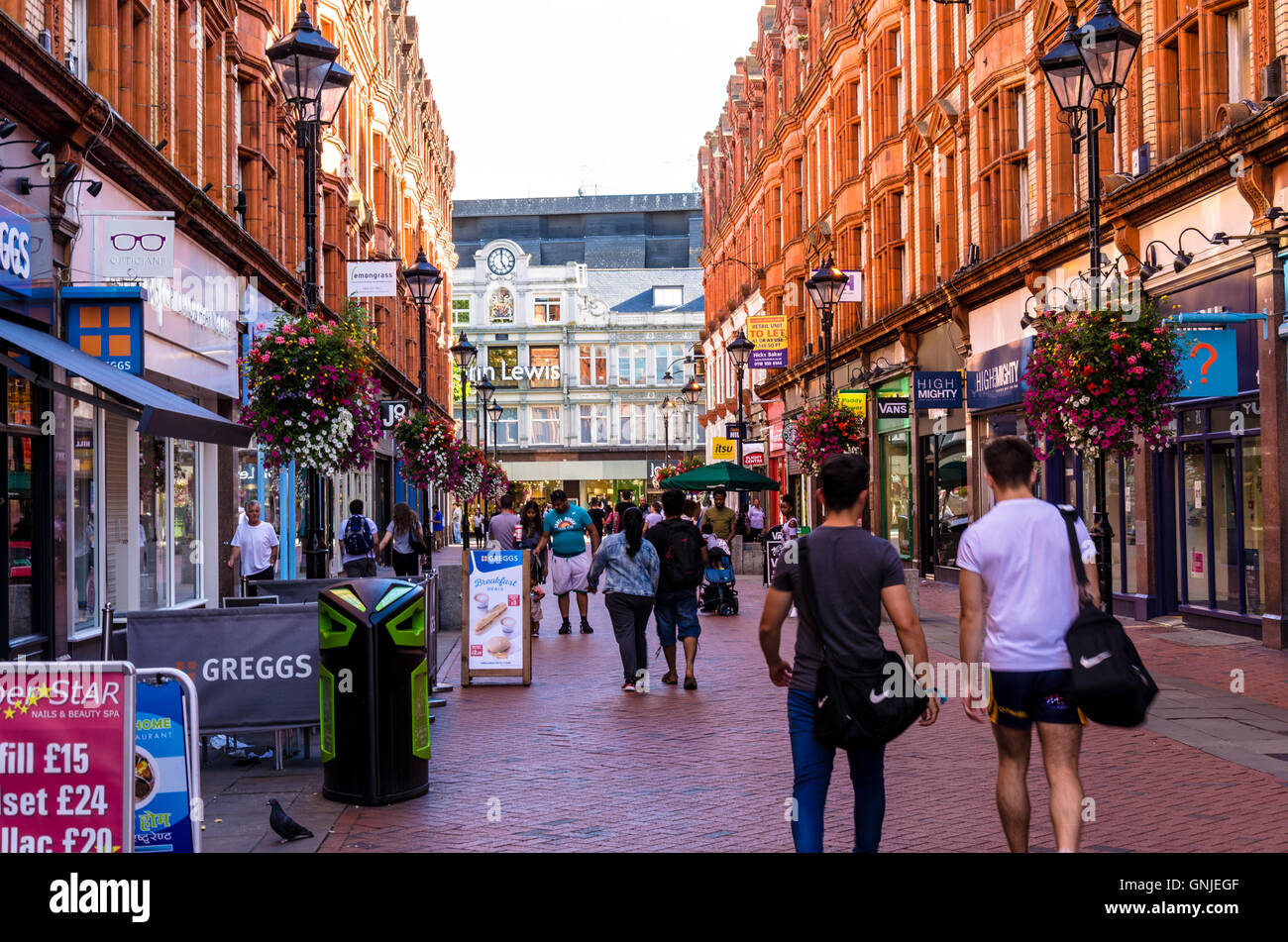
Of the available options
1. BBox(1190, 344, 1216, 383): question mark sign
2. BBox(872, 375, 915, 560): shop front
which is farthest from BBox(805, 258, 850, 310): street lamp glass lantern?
BBox(1190, 344, 1216, 383): question mark sign

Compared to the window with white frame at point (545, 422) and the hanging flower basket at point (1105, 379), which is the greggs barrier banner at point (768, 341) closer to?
the hanging flower basket at point (1105, 379)

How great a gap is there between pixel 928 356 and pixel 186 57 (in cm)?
1663

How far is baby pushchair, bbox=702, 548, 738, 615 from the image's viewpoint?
22.9m

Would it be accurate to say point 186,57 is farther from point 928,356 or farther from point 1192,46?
point 928,356

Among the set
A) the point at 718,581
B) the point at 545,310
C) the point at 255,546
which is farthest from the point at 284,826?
the point at 545,310

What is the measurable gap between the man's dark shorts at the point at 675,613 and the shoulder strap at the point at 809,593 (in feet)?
26.1

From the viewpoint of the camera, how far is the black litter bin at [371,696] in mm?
8562

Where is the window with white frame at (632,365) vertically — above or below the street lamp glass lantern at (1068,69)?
above

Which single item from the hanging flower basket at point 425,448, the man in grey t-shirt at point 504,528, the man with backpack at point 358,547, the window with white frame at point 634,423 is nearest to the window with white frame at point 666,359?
the window with white frame at point 634,423

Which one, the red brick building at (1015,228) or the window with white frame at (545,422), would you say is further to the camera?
the window with white frame at (545,422)

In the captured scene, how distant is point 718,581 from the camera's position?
23109 mm

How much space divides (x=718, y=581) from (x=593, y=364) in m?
65.8
